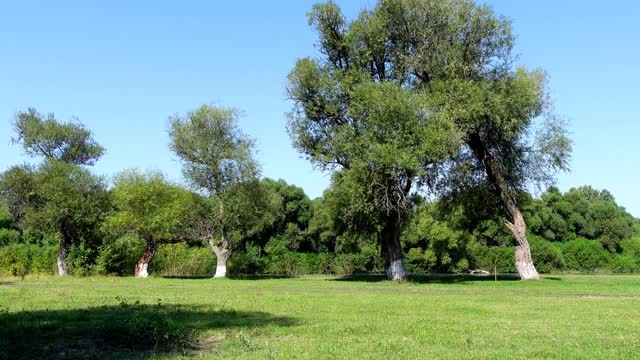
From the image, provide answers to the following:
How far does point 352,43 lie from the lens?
40.1 m

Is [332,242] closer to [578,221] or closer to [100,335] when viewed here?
[578,221]

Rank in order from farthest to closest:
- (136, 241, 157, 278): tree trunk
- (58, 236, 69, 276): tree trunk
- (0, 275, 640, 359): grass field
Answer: (58, 236, 69, 276): tree trunk → (136, 241, 157, 278): tree trunk → (0, 275, 640, 359): grass field

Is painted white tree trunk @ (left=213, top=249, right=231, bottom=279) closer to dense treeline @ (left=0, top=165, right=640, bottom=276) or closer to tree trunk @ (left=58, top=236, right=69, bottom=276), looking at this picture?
dense treeline @ (left=0, top=165, right=640, bottom=276)

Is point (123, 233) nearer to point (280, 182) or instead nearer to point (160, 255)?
point (160, 255)

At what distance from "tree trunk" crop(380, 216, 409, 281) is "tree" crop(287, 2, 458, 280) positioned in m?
0.07

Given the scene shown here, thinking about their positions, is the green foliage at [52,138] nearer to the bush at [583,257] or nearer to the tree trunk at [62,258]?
the tree trunk at [62,258]

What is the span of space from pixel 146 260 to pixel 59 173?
35.8 ft

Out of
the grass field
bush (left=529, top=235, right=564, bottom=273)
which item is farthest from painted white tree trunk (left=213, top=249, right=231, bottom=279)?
bush (left=529, top=235, right=564, bottom=273)

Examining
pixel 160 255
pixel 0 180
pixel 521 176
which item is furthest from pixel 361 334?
pixel 0 180

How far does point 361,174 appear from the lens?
36.2m

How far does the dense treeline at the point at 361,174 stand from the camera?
120ft

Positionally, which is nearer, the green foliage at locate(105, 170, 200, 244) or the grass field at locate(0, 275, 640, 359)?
the grass field at locate(0, 275, 640, 359)

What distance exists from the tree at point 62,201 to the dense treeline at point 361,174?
127mm

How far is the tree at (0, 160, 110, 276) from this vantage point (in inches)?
1960
